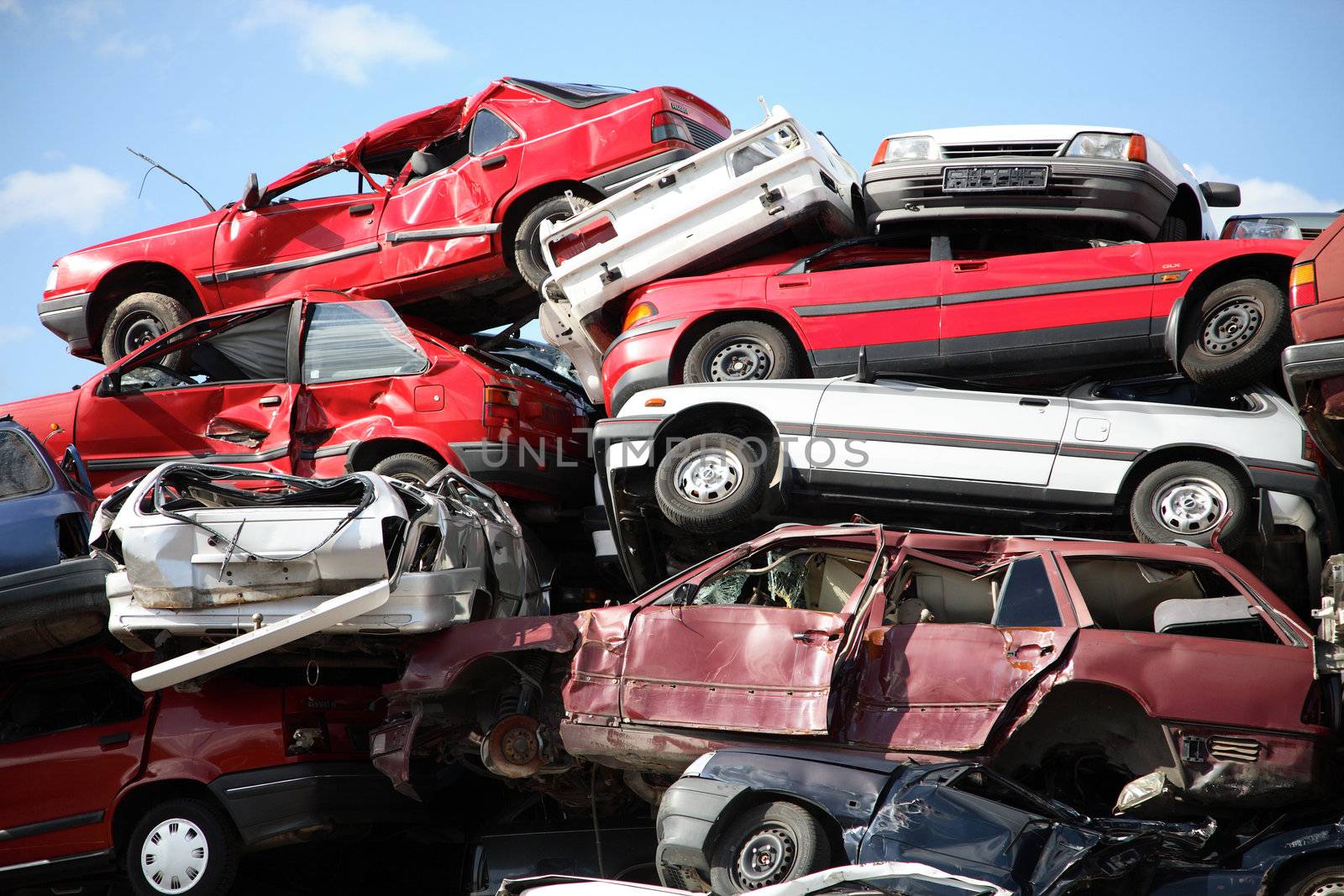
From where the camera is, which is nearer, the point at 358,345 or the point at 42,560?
the point at 42,560

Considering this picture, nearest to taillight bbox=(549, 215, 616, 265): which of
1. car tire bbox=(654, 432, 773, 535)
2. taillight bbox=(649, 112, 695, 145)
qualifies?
taillight bbox=(649, 112, 695, 145)

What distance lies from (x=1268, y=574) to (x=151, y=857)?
6.82m

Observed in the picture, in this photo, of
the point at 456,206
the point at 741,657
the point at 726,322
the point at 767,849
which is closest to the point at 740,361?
the point at 726,322

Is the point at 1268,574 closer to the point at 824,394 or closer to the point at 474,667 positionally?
the point at 824,394

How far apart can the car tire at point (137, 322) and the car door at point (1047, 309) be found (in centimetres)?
721

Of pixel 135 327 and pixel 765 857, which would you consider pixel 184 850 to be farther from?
pixel 135 327

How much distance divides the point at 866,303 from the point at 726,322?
1079 millimetres

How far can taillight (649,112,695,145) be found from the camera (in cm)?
1093

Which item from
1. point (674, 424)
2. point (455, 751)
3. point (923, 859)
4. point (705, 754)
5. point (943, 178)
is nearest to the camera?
point (923, 859)

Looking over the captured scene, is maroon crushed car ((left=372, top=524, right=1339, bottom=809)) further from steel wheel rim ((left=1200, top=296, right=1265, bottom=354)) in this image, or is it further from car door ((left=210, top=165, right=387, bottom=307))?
car door ((left=210, top=165, right=387, bottom=307))

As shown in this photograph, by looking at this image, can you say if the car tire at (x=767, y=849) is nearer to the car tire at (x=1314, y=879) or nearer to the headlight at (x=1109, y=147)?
the car tire at (x=1314, y=879)

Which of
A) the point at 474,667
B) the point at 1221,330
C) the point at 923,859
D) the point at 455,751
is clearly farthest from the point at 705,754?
the point at 1221,330

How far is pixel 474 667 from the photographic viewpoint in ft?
23.7

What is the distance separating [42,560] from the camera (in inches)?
311
